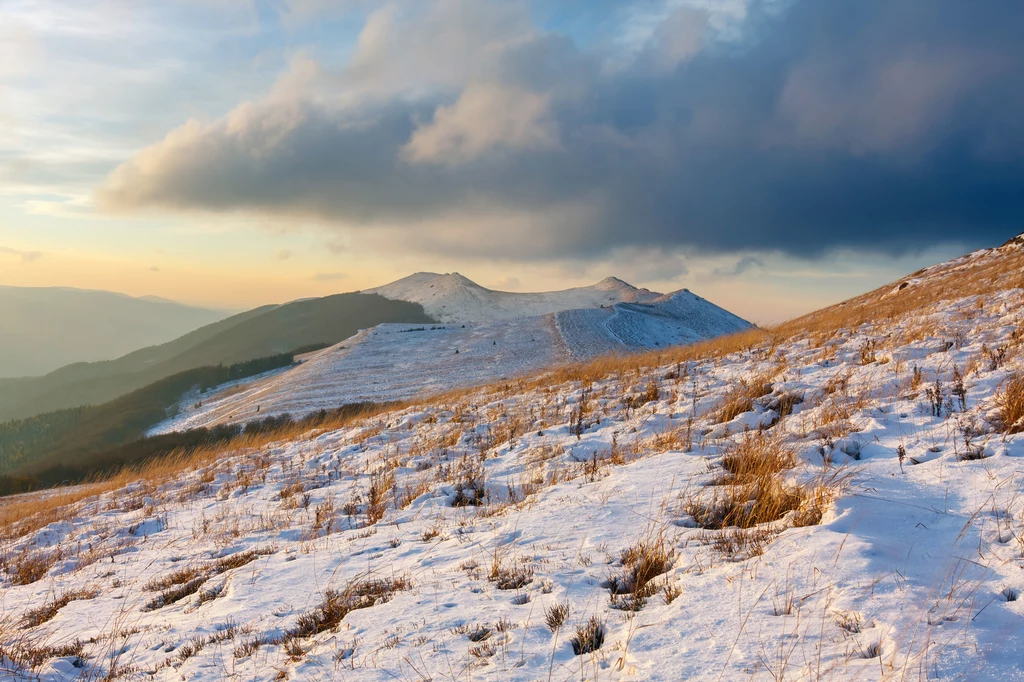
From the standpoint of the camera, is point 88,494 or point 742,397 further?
point 88,494

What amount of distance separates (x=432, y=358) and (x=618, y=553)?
35795 mm

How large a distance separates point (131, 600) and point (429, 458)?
4.91 metres

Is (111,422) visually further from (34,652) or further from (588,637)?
(588,637)

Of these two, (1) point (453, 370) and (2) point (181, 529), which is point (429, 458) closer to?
(2) point (181, 529)

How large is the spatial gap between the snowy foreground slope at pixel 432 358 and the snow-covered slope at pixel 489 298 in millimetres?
21735

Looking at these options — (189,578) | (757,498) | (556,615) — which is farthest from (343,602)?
(757,498)

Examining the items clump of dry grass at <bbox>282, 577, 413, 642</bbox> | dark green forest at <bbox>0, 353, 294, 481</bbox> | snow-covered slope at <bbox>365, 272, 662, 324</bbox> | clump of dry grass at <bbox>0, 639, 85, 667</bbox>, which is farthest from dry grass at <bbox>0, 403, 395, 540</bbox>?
snow-covered slope at <bbox>365, 272, 662, 324</bbox>

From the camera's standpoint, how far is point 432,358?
3947cm

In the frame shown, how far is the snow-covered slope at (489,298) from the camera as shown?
83688mm

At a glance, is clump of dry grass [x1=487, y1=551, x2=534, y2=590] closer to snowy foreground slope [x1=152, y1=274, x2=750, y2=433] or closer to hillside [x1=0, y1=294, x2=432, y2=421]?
snowy foreground slope [x1=152, y1=274, x2=750, y2=433]

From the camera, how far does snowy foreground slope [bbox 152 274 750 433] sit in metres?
31.5

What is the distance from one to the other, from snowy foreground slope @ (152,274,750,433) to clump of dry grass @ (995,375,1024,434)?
910 inches

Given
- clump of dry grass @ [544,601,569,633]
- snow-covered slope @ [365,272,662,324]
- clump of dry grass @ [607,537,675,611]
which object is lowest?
clump of dry grass @ [544,601,569,633]

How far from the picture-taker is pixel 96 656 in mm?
4270
